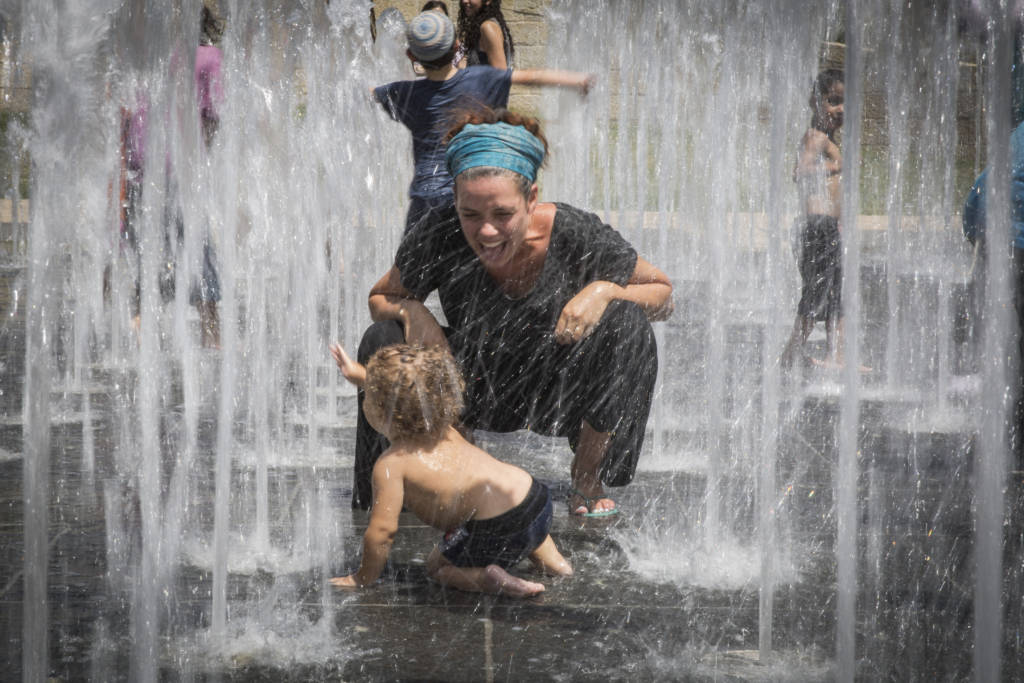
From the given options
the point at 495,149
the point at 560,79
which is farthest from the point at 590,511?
the point at 560,79

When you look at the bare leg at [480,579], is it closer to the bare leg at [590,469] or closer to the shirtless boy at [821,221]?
the bare leg at [590,469]

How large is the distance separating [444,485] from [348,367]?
368 mm

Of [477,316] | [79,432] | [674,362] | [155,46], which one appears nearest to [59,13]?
[155,46]

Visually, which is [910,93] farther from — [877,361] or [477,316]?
[477,316]

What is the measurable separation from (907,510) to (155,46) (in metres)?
2.45

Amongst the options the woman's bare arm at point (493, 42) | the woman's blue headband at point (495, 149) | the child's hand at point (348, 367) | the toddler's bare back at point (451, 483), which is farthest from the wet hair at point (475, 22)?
the toddler's bare back at point (451, 483)

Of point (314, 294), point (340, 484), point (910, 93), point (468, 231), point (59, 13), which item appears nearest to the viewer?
point (59, 13)

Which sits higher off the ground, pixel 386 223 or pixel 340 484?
pixel 386 223

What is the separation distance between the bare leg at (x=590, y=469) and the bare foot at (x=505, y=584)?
2.33 feet

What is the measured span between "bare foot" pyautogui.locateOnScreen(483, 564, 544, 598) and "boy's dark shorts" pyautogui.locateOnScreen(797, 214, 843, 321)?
4.04 meters

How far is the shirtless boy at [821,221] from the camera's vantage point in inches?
245

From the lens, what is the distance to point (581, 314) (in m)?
3.18

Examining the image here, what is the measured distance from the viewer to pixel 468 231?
301cm

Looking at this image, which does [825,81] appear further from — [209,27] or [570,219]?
[570,219]
